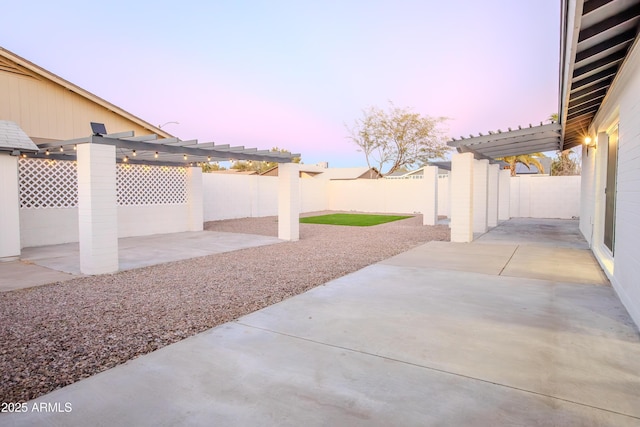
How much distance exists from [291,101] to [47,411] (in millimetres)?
19568

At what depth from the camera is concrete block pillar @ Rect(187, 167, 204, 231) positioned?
12844 mm

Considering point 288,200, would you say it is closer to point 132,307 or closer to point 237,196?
point 132,307

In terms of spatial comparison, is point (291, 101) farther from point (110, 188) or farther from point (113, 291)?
point (113, 291)

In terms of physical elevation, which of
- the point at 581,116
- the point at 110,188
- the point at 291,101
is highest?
the point at 291,101

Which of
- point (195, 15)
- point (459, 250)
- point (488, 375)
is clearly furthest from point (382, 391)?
point (195, 15)

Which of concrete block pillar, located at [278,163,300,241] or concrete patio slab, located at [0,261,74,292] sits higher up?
concrete block pillar, located at [278,163,300,241]

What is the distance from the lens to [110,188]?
6.42 meters

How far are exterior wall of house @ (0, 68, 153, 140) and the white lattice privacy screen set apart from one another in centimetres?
187

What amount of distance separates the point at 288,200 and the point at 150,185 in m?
4.99

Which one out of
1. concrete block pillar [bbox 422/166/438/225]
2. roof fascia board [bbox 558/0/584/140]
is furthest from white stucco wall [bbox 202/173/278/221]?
roof fascia board [bbox 558/0/584/140]

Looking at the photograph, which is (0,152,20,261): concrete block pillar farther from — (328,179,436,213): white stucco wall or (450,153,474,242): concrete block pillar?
(328,179,436,213): white stucco wall

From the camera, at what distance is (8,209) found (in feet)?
25.2

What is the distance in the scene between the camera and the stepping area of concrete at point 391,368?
2.21 m

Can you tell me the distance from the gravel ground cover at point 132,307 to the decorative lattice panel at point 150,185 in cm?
516
